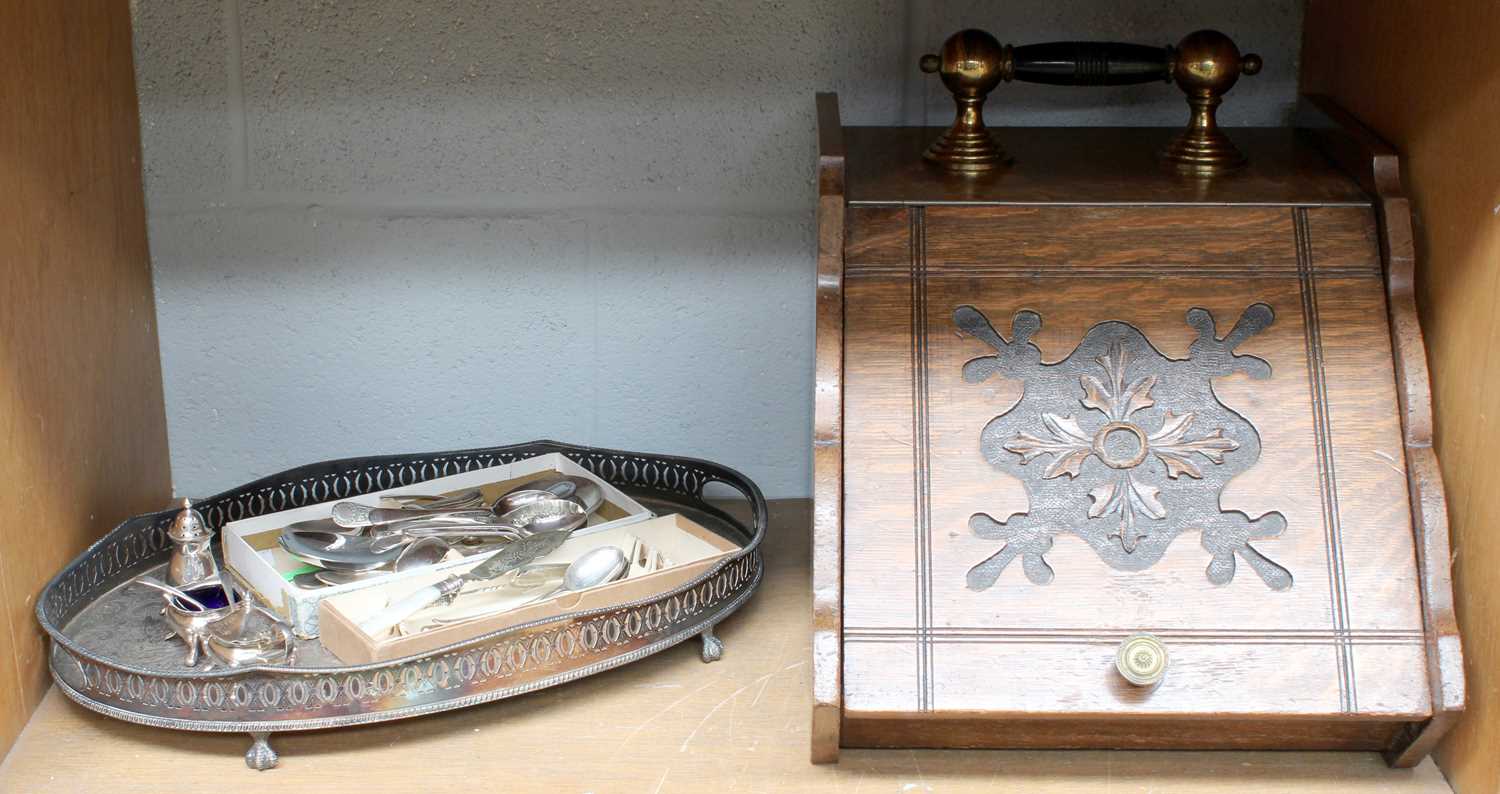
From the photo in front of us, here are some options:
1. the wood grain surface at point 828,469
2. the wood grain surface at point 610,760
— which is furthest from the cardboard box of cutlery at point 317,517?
the wood grain surface at point 828,469

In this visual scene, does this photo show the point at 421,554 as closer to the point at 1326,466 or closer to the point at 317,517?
the point at 317,517

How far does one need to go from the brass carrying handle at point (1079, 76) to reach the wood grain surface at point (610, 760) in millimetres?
488

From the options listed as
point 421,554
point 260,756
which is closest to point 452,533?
point 421,554

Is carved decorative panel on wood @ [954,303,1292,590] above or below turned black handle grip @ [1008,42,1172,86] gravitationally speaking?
below

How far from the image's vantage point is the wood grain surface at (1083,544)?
996 mm

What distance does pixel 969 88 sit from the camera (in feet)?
3.98

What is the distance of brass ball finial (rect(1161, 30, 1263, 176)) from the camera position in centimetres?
119

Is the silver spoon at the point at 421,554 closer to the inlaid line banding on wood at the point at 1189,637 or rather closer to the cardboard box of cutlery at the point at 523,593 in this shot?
the cardboard box of cutlery at the point at 523,593

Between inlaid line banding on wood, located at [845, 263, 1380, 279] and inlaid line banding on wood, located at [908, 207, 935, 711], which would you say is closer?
inlaid line banding on wood, located at [908, 207, 935, 711]

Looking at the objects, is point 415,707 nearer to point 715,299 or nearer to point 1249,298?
point 715,299

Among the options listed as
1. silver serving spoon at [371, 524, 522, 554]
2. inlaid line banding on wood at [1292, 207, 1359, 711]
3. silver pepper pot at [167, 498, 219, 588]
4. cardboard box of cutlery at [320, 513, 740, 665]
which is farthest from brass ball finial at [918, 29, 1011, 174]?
silver pepper pot at [167, 498, 219, 588]

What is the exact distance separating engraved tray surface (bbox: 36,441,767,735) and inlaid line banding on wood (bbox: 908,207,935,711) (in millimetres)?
204

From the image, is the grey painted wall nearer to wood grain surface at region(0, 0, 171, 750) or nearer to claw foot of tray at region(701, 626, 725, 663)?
wood grain surface at region(0, 0, 171, 750)

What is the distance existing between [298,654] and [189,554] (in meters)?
0.14
